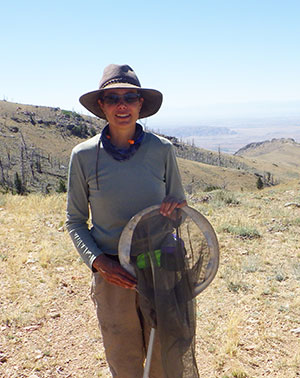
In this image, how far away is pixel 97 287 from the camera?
7.25 ft

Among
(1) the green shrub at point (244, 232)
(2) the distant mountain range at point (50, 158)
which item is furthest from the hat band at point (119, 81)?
(2) the distant mountain range at point (50, 158)

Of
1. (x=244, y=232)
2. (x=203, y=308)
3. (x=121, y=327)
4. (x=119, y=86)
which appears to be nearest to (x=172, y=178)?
(x=119, y=86)

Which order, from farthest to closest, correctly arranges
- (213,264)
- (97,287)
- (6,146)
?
(6,146) → (97,287) → (213,264)

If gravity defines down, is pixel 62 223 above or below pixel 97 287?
below

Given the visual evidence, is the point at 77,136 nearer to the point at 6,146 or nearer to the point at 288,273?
the point at 6,146

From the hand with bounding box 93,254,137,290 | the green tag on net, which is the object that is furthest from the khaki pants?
the green tag on net

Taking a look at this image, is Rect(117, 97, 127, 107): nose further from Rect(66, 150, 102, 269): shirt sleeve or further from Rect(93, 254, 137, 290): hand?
Rect(93, 254, 137, 290): hand

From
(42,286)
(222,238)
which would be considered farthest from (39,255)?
(222,238)

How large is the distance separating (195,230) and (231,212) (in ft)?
23.2

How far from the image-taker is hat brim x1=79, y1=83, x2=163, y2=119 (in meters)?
2.09

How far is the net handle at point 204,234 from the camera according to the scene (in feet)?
6.22

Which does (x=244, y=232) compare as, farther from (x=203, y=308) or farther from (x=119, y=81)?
(x=119, y=81)

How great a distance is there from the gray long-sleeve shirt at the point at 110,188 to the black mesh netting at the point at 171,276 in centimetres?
16

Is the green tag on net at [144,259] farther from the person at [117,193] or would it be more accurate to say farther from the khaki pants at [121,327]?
the khaki pants at [121,327]
